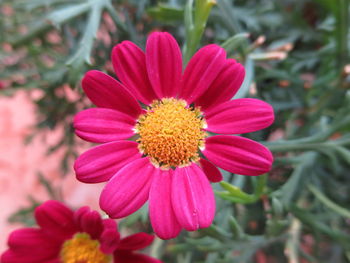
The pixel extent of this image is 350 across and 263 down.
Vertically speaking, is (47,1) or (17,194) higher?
(47,1)

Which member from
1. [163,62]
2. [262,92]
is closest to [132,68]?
[163,62]

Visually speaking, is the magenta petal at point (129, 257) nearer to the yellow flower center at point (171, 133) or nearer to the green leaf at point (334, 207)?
the yellow flower center at point (171, 133)

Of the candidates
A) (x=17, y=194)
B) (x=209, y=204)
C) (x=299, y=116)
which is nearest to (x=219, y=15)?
(x=299, y=116)

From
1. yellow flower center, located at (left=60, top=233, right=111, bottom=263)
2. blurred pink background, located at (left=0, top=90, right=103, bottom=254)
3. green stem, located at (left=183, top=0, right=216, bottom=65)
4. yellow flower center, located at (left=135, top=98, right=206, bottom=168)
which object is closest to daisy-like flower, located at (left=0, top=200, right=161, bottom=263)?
yellow flower center, located at (left=60, top=233, right=111, bottom=263)

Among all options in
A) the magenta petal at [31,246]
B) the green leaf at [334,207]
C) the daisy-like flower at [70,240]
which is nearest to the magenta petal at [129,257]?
the daisy-like flower at [70,240]

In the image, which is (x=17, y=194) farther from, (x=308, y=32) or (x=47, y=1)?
(x=308, y=32)

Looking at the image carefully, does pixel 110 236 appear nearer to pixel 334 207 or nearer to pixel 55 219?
pixel 55 219

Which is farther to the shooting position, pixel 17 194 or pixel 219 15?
pixel 17 194
